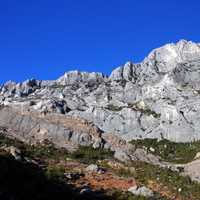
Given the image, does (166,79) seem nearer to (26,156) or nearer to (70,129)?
(70,129)

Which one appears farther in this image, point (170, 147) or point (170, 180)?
point (170, 147)

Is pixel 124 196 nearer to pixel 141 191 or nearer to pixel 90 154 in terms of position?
pixel 141 191

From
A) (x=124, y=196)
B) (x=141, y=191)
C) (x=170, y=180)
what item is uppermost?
(x=170, y=180)

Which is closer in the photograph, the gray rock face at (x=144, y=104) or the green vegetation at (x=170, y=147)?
the green vegetation at (x=170, y=147)

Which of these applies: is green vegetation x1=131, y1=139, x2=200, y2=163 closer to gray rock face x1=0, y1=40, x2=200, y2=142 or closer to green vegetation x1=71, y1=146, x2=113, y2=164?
gray rock face x1=0, y1=40, x2=200, y2=142

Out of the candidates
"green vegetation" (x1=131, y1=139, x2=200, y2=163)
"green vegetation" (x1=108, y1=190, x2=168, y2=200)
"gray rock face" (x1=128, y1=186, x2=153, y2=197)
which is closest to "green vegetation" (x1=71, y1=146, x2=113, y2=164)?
"gray rock face" (x1=128, y1=186, x2=153, y2=197)

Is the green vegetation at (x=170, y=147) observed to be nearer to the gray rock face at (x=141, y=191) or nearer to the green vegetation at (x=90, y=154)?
the green vegetation at (x=90, y=154)

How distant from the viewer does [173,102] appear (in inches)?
6639

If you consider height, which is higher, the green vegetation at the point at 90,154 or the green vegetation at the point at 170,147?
the green vegetation at the point at 170,147

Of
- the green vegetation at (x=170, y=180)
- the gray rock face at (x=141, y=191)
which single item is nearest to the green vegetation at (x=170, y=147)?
the green vegetation at (x=170, y=180)

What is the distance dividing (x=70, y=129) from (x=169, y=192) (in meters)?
20.7

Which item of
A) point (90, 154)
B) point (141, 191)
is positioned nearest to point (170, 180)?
point (141, 191)

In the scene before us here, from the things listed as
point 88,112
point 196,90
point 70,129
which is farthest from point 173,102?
point 70,129

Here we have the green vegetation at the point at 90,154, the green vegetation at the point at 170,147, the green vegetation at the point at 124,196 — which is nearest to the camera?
the green vegetation at the point at 124,196
